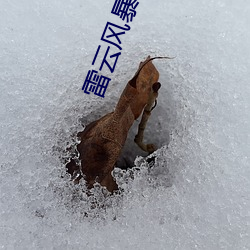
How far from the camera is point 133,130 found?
84 centimetres

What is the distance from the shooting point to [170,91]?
845 mm

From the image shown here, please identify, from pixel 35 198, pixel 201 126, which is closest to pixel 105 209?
pixel 35 198
